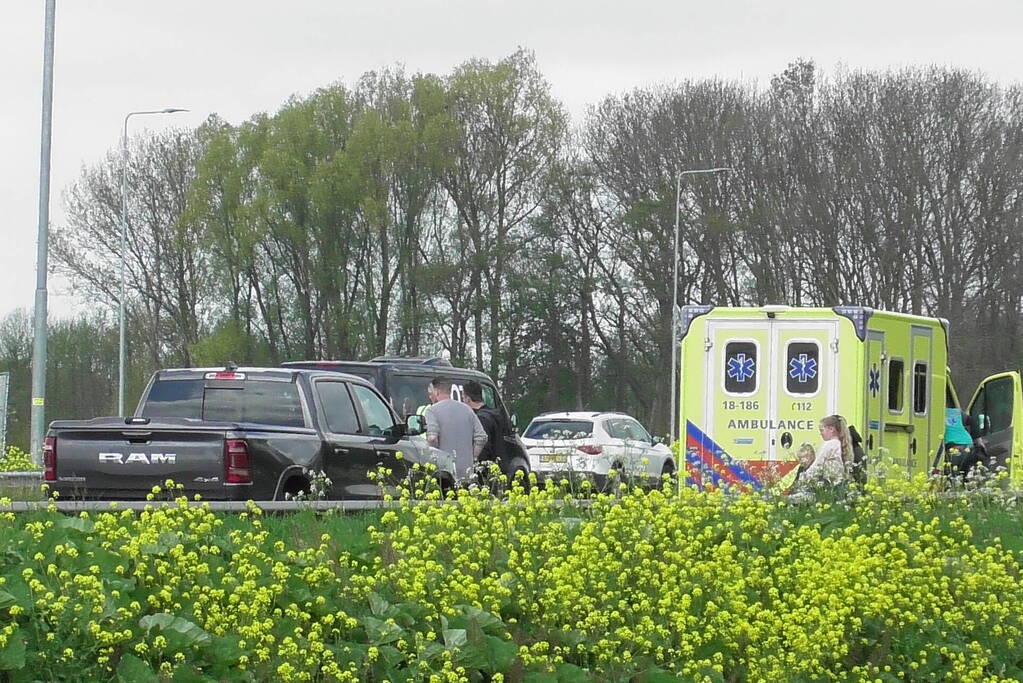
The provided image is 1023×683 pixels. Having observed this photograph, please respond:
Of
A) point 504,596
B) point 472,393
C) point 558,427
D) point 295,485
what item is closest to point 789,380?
point 472,393

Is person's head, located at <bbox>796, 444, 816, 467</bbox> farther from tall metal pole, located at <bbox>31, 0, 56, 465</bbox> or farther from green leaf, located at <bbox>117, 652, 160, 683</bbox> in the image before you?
tall metal pole, located at <bbox>31, 0, 56, 465</bbox>

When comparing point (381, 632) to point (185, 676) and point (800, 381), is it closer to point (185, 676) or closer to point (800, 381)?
point (185, 676)

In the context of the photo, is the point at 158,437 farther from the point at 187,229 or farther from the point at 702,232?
the point at 187,229

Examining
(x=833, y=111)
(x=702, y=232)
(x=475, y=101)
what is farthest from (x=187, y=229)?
(x=833, y=111)

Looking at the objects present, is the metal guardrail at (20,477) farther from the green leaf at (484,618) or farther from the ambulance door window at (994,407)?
the ambulance door window at (994,407)

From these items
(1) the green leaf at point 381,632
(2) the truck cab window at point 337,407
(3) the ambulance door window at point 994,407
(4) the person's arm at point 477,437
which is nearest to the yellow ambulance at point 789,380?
(4) the person's arm at point 477,437

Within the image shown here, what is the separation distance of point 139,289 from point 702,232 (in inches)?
752

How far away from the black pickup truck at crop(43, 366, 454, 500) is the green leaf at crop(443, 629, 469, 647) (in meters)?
4.06

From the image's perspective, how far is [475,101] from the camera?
56.2 metres

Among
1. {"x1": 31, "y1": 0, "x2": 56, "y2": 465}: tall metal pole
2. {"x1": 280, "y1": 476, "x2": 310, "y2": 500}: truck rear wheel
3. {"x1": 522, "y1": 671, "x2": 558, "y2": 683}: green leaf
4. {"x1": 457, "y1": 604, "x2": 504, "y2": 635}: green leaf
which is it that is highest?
{"x1": 31, "y1": 0, "x2": 56, "y2": 465}: tall metal pole

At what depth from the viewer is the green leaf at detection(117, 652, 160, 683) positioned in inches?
265

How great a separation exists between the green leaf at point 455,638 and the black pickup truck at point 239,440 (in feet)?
13.3

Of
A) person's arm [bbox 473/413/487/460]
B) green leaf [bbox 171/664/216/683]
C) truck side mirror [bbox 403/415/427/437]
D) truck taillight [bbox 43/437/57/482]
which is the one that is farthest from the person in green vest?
green leaf [bbox 171/664/216/683]

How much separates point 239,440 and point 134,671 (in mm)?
6372
